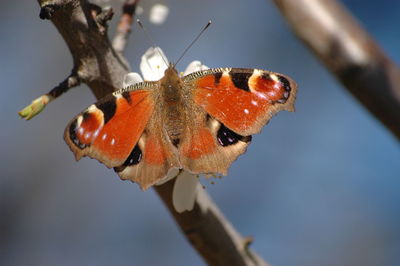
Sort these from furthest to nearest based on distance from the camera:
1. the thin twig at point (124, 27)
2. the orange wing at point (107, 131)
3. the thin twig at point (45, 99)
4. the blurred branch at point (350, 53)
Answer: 1. the thin twig at point (124, 27)
2. the orange wing at point (107, 131)
3. the thin twig at point (45, 99)
4. the blurred branch at point (350, 53)

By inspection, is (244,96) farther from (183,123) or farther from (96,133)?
(96,133)

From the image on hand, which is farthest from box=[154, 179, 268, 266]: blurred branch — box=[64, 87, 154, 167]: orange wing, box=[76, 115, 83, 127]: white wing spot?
box=[76, 115, 83, 127]: white wing spot

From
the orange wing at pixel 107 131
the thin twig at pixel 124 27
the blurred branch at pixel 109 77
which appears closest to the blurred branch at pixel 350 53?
the blurred branch at pixel 109 77

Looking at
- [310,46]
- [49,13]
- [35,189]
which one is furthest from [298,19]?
[35,189]

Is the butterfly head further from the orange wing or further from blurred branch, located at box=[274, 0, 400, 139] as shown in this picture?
blurred branch, located at box=[274, 0, 400, 139]

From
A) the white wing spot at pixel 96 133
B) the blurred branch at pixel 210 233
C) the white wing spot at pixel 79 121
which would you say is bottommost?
the blurred branch at pixel 210 233

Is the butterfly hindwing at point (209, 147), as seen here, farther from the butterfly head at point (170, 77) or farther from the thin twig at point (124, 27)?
the thin twig at point (124, 27)

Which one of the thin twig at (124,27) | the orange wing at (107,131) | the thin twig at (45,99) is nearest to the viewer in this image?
the thin twig at (45,99)
